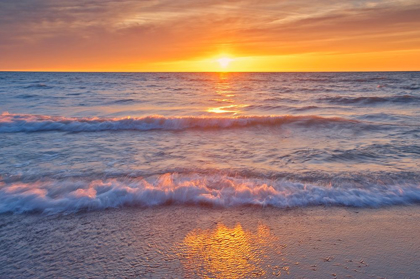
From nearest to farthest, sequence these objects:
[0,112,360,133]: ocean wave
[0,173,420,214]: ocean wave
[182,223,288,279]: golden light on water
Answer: [182,223,288,279]: golden light on water
[0,173,420,214]: ocean wave
[0,112,360,133]: ocean wave

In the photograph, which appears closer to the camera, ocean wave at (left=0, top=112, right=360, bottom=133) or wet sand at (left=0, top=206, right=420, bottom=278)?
wet sand at (left=0, top=206, right=420, bottom=278)

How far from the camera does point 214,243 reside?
3096 mm

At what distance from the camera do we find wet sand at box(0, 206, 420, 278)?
105 inches

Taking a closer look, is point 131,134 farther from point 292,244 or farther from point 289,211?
point 292,244

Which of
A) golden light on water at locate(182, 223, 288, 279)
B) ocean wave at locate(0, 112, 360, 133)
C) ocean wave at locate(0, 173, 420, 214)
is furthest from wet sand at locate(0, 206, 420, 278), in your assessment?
ocean wave at locate(0, 112, 360, 133)

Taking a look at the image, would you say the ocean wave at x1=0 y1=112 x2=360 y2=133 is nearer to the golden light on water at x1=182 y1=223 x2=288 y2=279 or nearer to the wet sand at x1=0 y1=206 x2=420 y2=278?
the wet sand at x1=0 y1=206 x2=420 y2=278

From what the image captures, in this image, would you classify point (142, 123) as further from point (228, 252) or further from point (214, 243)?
point (228, 252)

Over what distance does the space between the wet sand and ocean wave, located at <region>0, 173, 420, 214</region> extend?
176 millimetres

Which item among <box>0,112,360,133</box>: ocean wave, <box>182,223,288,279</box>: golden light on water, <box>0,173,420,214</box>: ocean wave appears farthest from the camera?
<box>0,112,360,133</box>: ocean wave

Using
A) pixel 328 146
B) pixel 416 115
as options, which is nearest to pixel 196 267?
pixel 328 146

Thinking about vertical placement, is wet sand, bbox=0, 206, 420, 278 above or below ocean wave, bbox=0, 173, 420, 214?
below

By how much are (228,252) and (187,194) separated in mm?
1467

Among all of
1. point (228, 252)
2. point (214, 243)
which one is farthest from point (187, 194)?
point (228, 252)

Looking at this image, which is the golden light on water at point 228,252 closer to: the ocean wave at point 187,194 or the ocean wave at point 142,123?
the ocean wave at point 187,194
